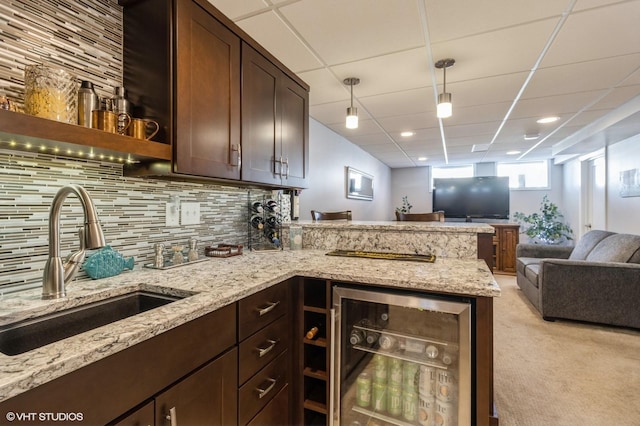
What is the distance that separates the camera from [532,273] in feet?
11.1

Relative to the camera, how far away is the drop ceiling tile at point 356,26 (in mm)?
1566

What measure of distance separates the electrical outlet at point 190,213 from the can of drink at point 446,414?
1.58 metres

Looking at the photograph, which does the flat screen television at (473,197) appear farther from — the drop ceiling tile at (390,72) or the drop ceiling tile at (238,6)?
the drop ceiling tile at (238,6)

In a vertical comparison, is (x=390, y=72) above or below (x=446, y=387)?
above

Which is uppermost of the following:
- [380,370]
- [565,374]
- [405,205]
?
[405,205]

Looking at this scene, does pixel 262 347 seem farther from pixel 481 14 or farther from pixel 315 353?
pixel 481 14

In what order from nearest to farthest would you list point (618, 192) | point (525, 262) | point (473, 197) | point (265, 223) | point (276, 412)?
1. point (276, 412)
2. point (265, 223)
3. point (525, 262)
4. point (618, 192)
5. point (473, 197)

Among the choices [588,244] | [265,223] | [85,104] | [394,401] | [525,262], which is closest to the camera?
[85,104]

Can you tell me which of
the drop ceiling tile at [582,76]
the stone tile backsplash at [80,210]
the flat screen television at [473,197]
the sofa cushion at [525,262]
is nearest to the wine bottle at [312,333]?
the stone tile backsplash at [80,210]

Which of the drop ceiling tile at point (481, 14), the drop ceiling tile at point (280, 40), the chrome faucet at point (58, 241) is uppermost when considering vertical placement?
A: the drop ceiling tile at point (280, 40)

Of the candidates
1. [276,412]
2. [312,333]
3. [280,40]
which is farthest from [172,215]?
[280,40]

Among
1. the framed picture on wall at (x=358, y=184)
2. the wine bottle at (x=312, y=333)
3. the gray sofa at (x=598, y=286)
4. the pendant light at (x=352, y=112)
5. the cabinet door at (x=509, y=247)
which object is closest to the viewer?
the wine bottle at (x=312, y=333)

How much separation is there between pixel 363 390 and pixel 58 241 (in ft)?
4.78

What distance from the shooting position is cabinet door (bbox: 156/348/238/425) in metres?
0.83
